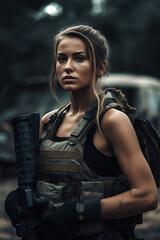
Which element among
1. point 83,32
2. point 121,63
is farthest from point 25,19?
point 83,32

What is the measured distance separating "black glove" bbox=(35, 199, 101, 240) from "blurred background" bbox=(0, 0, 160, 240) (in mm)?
869

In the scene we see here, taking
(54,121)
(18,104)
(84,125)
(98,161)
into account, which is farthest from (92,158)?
(18,104)

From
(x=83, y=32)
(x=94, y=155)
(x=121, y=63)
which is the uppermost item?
(x=121, y=63)

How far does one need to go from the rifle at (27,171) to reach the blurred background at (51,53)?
23.0 inches

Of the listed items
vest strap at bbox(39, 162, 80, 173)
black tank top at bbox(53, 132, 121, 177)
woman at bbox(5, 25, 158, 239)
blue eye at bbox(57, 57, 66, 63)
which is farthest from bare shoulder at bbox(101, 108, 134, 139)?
blue eye at bbox(57, 57, 66, 63)

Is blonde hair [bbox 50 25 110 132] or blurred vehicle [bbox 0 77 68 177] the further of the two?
blurred vehicle [bbox 0 77 68 177]

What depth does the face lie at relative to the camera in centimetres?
228

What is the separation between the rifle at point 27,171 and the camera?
7.23 feet

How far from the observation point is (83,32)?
7.63ft

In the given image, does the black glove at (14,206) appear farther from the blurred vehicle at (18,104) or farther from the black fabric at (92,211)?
the blurred vehicle at (18,104)

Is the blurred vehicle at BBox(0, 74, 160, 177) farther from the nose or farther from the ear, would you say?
the nose

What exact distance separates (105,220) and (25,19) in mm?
15927

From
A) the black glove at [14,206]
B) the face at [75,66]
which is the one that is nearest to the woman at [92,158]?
the face at [75,66]

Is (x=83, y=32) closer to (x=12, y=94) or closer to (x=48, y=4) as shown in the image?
(x=12, y=94)
